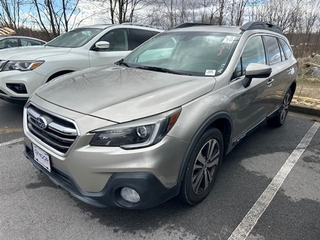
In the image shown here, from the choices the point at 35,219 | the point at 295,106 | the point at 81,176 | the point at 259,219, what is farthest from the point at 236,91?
the point at 295,106

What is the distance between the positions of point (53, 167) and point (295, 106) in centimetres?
543

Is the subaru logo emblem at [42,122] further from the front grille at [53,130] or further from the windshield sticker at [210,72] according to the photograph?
the windshield sticker at [210,72]

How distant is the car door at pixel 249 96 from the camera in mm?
2711

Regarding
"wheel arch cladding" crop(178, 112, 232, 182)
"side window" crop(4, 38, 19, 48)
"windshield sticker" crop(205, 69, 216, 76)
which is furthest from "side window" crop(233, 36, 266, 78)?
"side window" crop(4, 38, 19, 48)

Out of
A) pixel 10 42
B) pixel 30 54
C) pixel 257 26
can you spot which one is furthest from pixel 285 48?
pixel 10 42

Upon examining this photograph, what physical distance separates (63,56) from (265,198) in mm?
3757

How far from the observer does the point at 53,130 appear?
198cm

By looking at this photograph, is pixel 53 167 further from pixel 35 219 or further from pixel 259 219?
pixel 259 219

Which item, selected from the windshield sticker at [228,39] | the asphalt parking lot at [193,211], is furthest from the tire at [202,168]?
the windshield sticker at [228,39]

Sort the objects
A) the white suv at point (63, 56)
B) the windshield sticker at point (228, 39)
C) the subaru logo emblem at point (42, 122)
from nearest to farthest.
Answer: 1. the subaru logo emblem at point (42, 122)
2. the windshield sticker at point (228, 39)
3. the white suv at point (63, 56)

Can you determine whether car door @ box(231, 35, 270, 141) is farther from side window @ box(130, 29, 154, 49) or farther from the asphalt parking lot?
side window @ box(130, 29, 154, 49)

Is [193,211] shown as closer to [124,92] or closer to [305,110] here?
[124,92]

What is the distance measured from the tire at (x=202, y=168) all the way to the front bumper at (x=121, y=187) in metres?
0.17

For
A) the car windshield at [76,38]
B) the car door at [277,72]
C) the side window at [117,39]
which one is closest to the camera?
the car door at [277,72]
